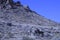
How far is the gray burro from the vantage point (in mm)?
25562

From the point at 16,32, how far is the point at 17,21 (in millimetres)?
4598

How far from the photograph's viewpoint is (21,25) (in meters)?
28.2

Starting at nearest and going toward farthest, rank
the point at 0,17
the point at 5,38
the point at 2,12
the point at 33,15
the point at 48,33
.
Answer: the point at 5,38 < the point at 48,33 < the point at 0,17 < the point at 2,12 < the point at 33,15

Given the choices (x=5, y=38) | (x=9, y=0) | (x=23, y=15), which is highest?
(x=9, y=0)

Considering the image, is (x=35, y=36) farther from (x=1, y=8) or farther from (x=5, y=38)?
(x=1, y=8)

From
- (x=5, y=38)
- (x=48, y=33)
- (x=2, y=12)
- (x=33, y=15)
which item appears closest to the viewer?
(x=5, y=38)

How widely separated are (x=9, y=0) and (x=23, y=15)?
351cm

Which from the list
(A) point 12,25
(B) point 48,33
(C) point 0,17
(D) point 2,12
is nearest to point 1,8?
(D) point 2,12

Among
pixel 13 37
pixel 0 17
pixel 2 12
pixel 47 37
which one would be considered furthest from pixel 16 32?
pixel 2 12

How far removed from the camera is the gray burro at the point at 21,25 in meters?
25.6

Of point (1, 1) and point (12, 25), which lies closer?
point (12, 25)

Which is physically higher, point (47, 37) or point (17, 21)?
point (17, 21)

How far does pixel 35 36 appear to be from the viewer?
2581 centimetres

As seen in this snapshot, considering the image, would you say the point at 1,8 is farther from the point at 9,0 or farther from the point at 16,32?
the point at 16,32
